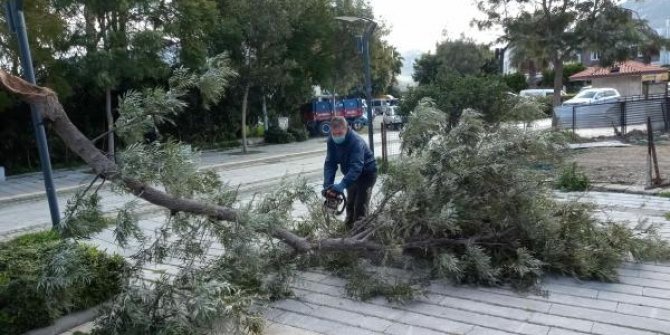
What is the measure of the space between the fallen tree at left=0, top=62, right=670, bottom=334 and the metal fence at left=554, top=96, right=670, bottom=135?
1478 centimetres

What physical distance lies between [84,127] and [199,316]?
18.3m

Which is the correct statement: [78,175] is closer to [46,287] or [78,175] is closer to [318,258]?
[318,258]

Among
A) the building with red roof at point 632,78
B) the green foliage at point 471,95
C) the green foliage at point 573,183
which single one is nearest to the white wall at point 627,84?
the building with red roof at point 632,78

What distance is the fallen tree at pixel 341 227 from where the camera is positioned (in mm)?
3719

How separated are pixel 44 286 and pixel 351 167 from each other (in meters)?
2.97

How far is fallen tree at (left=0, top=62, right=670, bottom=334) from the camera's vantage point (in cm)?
372

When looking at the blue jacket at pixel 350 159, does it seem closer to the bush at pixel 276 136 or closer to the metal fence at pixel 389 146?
the metal fence at pixel 389 146

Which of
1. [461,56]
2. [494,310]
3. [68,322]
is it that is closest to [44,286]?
[68,322]

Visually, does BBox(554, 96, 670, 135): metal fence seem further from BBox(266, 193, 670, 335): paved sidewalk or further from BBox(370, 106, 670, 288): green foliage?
BBox(266, 193, 670, 335): paved sidewalk

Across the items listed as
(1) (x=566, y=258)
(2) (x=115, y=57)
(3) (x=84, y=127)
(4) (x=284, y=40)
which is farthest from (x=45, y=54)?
(1) (x=566, y=258)

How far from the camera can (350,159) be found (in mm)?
5727

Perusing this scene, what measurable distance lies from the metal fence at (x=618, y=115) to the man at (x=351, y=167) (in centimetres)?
1459

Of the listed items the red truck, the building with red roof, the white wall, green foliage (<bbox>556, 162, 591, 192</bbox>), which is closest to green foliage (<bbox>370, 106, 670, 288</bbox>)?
green foliage (<bbox>556, 162, 591, 192</bbox>)

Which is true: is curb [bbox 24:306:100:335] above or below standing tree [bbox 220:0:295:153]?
below
